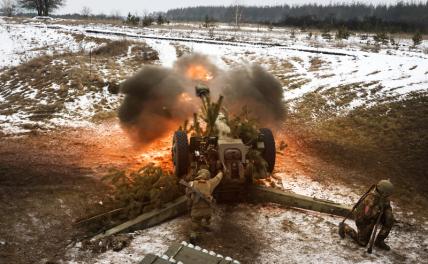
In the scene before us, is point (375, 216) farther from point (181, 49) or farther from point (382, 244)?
point (181, 49)

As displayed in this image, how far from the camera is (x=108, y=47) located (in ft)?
76.7

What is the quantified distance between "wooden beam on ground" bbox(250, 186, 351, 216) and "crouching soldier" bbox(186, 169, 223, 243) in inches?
54.0

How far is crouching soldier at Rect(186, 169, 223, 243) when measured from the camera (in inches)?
269

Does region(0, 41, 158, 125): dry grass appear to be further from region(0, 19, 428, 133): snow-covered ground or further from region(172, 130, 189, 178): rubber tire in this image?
region(172, 130, 189, 178): rubber tire

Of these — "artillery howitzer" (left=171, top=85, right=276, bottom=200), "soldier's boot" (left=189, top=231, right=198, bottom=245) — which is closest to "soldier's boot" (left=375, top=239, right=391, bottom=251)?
"artillery howitzer" (left=171, top=85, right=276, bottom=200)

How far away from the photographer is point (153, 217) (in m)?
7.30

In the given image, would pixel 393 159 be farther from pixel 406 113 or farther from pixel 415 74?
pixel 415 74

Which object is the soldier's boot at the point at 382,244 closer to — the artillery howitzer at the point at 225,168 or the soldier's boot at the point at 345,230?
the soldier's boot at the point at 345,230

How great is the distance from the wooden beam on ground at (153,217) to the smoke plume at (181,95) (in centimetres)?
414

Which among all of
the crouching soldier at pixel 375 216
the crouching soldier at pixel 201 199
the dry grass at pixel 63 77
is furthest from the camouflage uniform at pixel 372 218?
the dry grass at pixel 63 77

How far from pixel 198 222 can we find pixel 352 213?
2.91 metres

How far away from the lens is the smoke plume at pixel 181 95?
38.6 feet

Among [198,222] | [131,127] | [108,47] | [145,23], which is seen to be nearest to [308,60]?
[108,47]

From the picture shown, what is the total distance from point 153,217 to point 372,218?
3.69 meters
